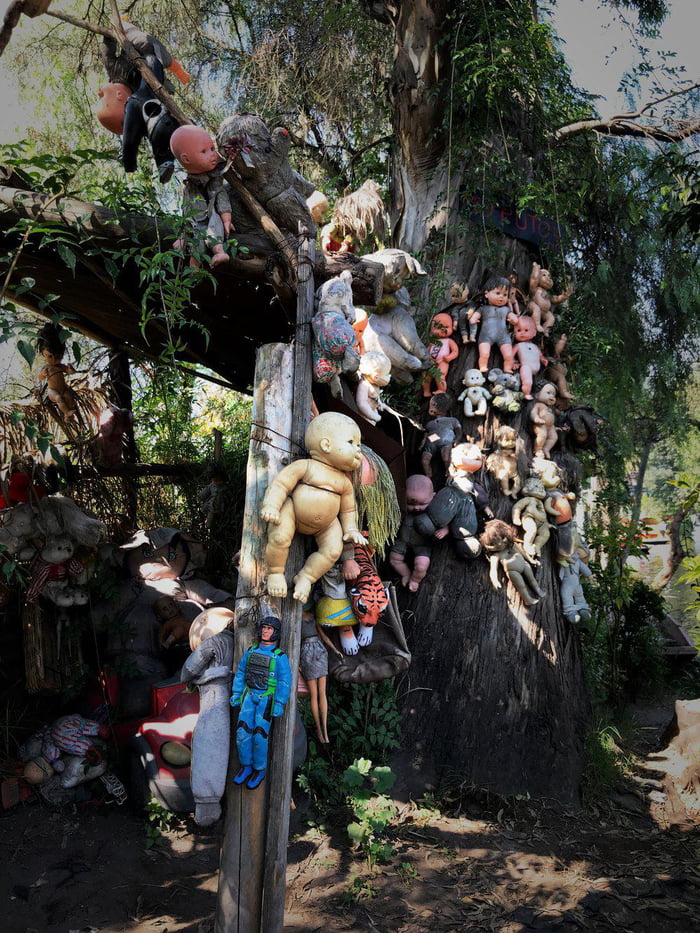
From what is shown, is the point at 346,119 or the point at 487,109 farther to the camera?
the point at 346,119

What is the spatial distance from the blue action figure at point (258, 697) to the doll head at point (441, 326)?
3.49m

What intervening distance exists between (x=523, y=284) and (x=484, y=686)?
11.4 ft

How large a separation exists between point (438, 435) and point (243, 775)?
324 cm

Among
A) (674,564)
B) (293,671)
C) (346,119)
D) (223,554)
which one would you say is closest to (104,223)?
(293,671)

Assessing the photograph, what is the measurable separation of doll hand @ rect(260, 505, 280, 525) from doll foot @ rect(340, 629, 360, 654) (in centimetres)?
77

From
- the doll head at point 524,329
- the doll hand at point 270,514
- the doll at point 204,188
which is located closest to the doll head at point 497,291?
the doll head at point 524,329

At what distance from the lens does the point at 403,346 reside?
4.79 meters

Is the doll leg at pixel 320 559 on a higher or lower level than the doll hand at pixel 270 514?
lower

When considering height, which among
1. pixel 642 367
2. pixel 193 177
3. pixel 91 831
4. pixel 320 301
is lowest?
pixel 91 831

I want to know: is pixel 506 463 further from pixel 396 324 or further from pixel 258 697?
pixel 258 697

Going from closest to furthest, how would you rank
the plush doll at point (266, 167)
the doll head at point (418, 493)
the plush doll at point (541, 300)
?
the plush doll at point (266, 167) → the doll head at point (418, 493) → the plush doll at point (541, 300)

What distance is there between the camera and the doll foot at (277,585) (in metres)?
2.87

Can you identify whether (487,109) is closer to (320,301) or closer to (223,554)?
(320,301)

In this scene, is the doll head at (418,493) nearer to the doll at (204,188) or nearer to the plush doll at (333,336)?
the plush doll at (333,336)
